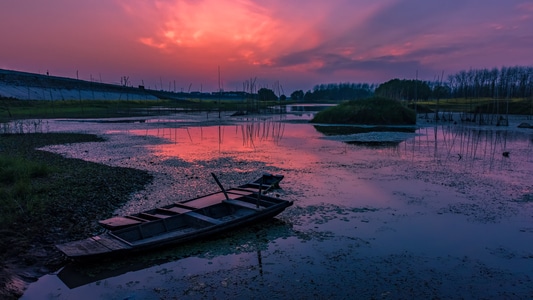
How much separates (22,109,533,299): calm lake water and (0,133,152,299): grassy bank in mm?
521

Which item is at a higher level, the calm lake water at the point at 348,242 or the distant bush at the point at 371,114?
→ the distant bush at the point at 371,114

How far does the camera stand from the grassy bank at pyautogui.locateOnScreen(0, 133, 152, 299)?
19.6 feet

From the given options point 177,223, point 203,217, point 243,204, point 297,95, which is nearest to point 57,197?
point 177,223

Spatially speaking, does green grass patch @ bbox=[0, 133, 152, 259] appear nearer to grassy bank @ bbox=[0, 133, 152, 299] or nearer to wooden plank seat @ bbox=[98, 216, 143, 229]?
grassy bank @ bbox=[0, 133, 152, 299]

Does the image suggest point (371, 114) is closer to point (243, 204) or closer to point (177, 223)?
point (243, 204)

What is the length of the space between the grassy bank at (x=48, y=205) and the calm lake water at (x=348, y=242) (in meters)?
0.52

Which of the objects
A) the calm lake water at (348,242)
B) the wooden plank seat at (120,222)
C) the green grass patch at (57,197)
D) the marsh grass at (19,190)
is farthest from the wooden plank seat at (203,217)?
the marsh grass at (19,190)

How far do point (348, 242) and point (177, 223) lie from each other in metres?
3.55

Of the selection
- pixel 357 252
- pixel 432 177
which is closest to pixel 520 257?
pixel 357 252

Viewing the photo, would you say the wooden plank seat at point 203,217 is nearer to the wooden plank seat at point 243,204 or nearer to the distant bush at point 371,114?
the wooden plank seat at point 243,204

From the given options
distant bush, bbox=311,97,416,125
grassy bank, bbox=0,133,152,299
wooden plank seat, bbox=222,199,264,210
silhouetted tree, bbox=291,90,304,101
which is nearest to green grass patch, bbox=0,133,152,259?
grassy bank, bbox=0,133,152,299

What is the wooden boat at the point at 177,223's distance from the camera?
594 cm

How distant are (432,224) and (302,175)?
5.50 metres

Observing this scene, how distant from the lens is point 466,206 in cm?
946
